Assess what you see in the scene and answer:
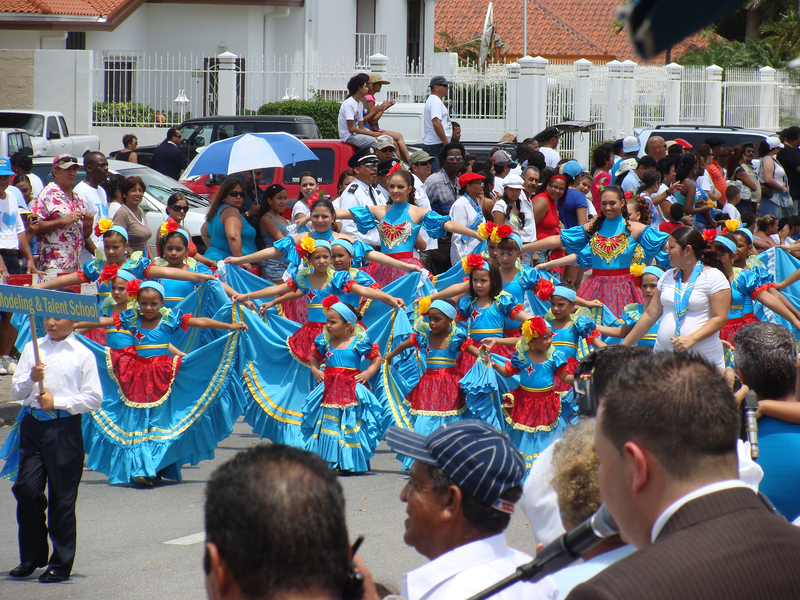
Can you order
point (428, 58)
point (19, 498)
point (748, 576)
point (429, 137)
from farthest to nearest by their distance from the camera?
point (428, 58), point (429, 137), point (19, 498), point (748, 576)

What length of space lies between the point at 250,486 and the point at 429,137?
1262cm

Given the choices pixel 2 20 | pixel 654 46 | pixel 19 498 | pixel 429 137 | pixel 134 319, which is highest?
pixel 2 20

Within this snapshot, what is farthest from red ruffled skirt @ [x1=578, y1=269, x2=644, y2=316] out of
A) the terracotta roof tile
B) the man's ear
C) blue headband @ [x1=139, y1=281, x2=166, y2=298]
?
the terracotta roof tile

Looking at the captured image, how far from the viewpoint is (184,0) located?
92.2 feet

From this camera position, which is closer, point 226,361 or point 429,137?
point 226,361

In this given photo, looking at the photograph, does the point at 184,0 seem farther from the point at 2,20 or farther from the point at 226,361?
the point at 226,361

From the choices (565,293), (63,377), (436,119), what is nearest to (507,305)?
(565,293)

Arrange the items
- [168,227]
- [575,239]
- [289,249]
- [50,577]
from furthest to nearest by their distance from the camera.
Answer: [575,239]
[168,227]
[289,249]
[50,577]

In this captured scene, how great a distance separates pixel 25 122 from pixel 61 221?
11063 millimetres

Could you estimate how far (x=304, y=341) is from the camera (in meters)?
8.07

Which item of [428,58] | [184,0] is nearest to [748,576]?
[184,0]

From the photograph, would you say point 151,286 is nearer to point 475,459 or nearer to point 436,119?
point 475,459

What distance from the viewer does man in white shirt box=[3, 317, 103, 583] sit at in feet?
17.3

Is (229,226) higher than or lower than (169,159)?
lower
